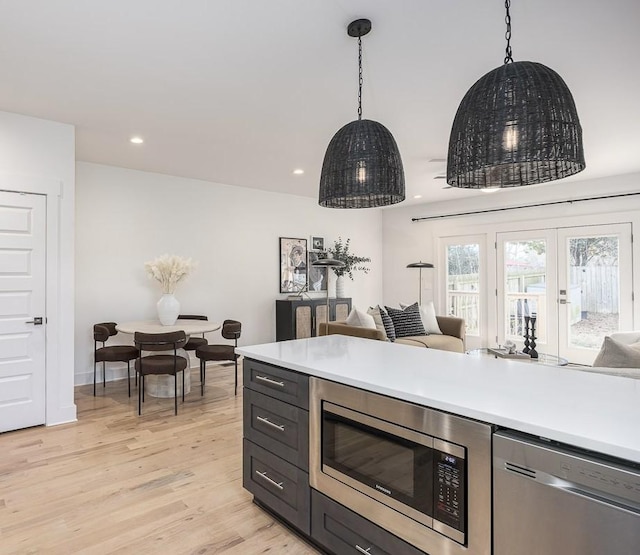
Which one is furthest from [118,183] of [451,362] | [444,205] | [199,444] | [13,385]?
[444,205]

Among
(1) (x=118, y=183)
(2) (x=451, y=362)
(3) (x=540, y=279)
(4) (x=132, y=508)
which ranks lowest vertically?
(4) (x=132, y=508)

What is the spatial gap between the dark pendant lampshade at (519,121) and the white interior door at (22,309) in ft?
11.7

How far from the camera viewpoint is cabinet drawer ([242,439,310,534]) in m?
1.96

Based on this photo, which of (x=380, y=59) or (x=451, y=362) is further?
(x=380, y=59)

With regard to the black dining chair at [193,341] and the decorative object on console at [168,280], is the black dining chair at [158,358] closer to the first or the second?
the decorative object on console at [168,280]

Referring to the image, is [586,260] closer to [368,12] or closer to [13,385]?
[368,12]

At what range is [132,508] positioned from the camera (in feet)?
7.62

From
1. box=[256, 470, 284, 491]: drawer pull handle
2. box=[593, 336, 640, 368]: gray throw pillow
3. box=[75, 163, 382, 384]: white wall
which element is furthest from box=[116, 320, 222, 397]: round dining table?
box=[593, 336, 640, 368]: gray throw pillow

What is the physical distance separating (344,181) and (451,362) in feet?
3.33

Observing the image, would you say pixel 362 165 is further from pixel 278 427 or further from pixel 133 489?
pixel 133 489

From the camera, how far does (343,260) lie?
7.29 m

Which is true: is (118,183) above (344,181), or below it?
above

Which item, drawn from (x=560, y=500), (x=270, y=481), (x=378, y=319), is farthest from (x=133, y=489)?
(x=378, y=319)

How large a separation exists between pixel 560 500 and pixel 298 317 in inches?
212
